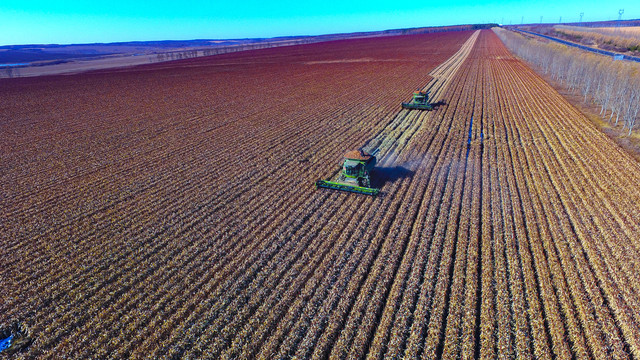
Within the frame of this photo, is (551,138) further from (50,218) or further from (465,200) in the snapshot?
(50,218)

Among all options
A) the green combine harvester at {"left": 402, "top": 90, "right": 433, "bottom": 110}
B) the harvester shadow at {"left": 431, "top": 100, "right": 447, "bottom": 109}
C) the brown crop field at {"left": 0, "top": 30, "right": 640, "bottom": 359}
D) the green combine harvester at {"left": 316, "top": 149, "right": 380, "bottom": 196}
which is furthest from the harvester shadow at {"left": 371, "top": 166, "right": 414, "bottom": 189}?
the harvester shadow at {"left": 431, "top": 100, "right": 447, "bottom": 109}

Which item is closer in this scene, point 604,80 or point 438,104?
point 604,80

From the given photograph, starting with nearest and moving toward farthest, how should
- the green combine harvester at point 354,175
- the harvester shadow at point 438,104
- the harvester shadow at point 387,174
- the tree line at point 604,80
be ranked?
the green combine harvester at point 354,175 → the harvester shadow at point 387,174 → the tree line at point 604,80 → the harvester shadow at point 438,104

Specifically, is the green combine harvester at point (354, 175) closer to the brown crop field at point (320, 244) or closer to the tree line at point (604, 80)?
the brown crop field at point (320, 244)

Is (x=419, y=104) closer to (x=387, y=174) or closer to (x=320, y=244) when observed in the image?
(x=387, y=174)

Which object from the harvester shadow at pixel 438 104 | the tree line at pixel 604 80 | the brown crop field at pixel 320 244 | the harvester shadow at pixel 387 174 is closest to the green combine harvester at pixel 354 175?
the brown crop field at pixel 320 244

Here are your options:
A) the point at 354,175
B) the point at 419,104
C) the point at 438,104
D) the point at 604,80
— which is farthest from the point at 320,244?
the point at 604,80

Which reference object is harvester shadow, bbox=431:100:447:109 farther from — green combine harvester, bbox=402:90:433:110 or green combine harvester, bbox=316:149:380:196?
A: green combine harvester, bbox=316:149:380:196
